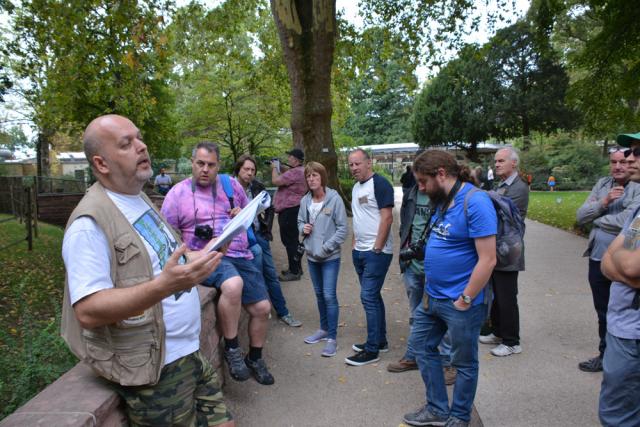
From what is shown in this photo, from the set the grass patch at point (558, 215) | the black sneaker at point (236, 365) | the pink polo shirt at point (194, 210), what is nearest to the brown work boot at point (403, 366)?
the black sneaker at point (236, 365)

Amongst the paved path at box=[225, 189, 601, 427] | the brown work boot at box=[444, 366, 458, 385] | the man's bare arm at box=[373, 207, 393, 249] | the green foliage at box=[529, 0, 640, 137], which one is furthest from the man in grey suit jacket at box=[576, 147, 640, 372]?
the green foliage at box=[529, 0, 640, 137]

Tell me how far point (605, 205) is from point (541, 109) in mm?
32716

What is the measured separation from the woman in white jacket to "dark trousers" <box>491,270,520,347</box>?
5.11ft

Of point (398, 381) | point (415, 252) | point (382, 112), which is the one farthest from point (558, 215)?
point (382, 112)

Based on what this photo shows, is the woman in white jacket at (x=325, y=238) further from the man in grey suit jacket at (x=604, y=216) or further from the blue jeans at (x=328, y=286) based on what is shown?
the man in grey suit jacket at (x=604, y=216)

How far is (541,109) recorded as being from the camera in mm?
33500

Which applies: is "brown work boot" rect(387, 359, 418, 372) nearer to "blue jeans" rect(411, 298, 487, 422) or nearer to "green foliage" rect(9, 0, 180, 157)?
"blue jeans" rect(411, 298, 487, 422)

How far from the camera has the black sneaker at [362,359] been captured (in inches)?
186

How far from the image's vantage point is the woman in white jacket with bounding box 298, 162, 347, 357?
194 inches

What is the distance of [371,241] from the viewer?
15.3 ft

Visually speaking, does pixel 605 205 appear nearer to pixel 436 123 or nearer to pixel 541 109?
pixel 541 109

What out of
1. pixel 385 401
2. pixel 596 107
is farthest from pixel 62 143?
pixel 385 401

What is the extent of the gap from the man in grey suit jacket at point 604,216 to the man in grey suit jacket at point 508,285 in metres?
0.58

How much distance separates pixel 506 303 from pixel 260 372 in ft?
7.96
